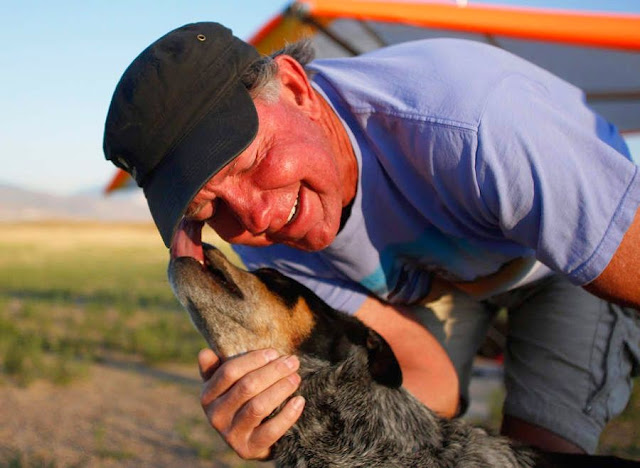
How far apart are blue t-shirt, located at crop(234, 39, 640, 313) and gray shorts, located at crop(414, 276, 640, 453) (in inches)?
8.1

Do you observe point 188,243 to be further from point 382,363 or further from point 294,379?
point 382,363

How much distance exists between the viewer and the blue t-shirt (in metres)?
1.97

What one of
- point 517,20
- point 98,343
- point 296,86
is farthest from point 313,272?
point 98,343

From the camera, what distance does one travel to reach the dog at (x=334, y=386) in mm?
2385

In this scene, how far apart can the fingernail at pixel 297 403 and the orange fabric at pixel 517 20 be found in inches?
126

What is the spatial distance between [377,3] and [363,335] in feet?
10.3

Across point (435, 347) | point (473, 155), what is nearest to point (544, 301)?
point (435, 347)

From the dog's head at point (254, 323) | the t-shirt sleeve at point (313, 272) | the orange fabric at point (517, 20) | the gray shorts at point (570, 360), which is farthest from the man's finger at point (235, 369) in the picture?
the orange fabric at point (517, 20)

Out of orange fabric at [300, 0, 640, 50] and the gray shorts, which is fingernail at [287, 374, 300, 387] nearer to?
the gray shorts

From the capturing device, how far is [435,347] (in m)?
3.24

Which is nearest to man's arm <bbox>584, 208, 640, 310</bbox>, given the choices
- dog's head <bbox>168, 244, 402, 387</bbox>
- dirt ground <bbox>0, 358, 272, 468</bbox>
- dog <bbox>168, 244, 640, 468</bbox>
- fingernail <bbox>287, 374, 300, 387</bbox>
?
dog <bbox>168, 244, 640, 468</bbox>

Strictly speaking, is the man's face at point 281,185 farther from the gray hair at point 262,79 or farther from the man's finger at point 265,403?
the man's finger at point 265,403

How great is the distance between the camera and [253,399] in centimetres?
231

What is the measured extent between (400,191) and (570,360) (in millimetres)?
1279
